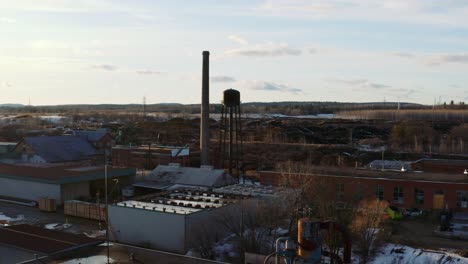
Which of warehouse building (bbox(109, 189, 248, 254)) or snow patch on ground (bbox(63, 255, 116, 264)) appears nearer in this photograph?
snow patch on ground (bbox(63, 255, 116, 264))

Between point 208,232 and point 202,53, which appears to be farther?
point 202,53

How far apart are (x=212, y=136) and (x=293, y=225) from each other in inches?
2247

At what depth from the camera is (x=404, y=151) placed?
62.8 m

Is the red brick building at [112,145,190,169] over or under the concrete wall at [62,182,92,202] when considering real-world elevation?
over

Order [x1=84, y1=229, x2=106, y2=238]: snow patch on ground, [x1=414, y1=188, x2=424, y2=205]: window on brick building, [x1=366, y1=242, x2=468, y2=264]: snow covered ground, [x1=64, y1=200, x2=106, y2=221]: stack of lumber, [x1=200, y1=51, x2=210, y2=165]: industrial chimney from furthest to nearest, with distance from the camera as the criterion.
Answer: [x1=200, y1=51, x2=210, y2=165]: industrial chimney → [x1=414, y1=188, x2=424, y2=205]: window on brick building → [x1=64, y1=200, x2=106, y2=221]: stack of lumber → [x1=84, y1=229, x2=106, y2=238]: snow patch on ground → [x1=366, y1=242, x2=468, y2=264]: snow covered ground

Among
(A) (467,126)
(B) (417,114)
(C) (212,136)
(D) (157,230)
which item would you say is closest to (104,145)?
(C) (212,136)

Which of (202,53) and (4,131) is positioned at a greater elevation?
(202,53)

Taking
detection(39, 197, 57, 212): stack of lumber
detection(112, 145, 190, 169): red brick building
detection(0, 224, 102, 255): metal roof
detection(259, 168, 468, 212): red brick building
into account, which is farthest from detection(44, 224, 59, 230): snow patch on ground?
detection(112, 145, 190, 169): red brick building

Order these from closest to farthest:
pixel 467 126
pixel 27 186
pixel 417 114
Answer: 1. pixel 27 186
2. pixel 467 126
3. pixel 417 114

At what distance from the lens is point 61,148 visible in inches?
1978

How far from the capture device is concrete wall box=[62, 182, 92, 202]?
3441 cm

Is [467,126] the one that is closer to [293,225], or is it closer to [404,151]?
[404,151]

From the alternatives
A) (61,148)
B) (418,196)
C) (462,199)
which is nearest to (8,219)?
(61,148)

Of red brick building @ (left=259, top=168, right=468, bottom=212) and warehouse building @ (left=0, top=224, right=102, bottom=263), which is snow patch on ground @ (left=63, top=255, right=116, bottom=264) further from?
red brick building @ (left=259, top=168, right=468, bottom=212)
